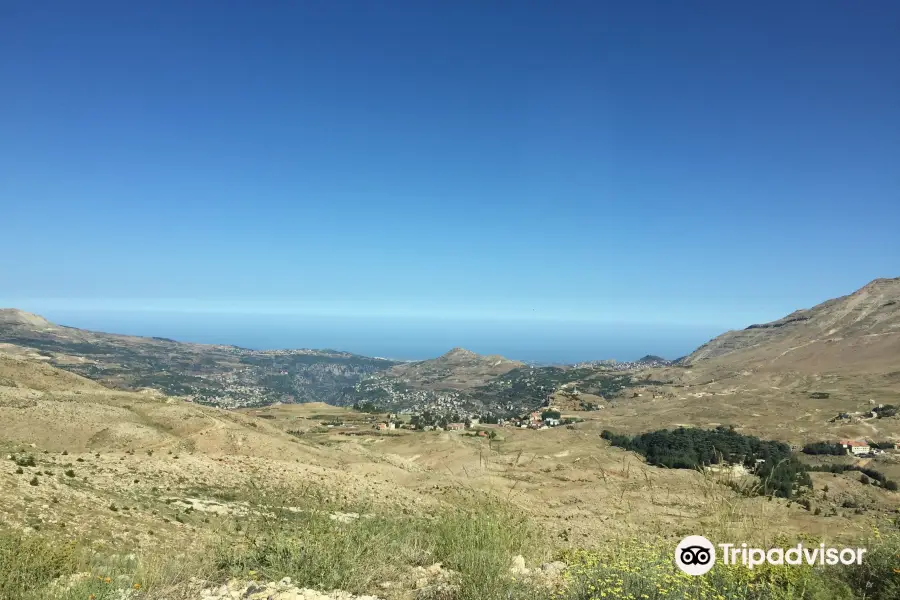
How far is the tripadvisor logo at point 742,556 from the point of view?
601 cm

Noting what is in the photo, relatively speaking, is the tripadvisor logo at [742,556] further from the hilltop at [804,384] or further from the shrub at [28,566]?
the hilltop at [804,384]

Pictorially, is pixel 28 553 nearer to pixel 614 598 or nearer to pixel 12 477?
pixel 614 598

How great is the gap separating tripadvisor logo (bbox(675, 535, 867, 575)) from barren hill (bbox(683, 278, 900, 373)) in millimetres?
137829

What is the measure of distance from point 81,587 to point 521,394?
16157 cm

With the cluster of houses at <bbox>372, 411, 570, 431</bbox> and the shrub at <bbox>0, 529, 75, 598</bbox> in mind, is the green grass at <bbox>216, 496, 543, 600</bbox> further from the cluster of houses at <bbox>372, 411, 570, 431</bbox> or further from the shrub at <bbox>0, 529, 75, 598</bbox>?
the cluster of houses at <bbox>372, 411, 570, 431</bbox>

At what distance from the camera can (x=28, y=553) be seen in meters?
7.49

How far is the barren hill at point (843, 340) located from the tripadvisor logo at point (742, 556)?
452 feet

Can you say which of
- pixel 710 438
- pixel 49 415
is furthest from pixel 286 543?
pixel 710 438

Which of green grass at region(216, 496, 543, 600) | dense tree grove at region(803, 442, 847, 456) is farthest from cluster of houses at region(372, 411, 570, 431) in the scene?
green grass at region(216, 496, 543, 600)

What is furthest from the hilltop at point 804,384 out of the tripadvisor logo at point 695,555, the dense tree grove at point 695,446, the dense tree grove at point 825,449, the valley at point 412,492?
the tripadvisor logo at point 695,555

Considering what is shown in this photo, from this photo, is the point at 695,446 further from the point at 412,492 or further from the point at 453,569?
the point at 453,569

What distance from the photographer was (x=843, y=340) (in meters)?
142

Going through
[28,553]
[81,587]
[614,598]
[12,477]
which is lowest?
[12,477]

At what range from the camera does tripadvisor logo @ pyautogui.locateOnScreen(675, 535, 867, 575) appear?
6008 millimetres
